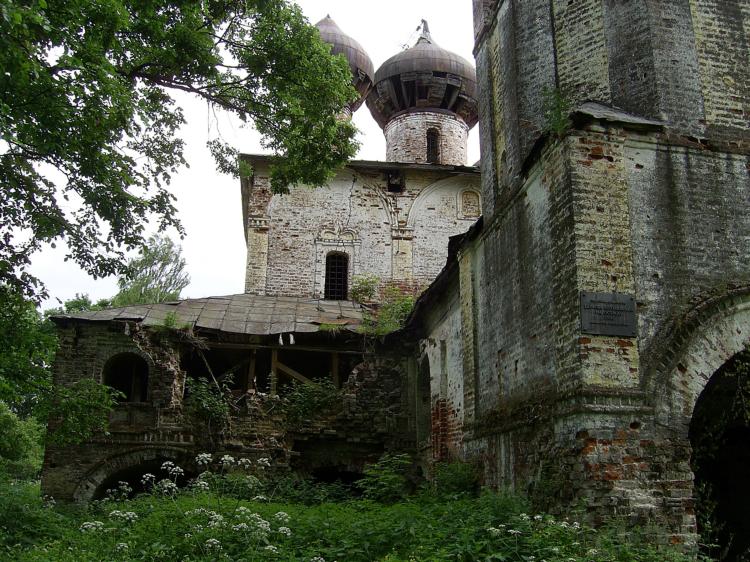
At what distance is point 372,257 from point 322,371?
3365 mm

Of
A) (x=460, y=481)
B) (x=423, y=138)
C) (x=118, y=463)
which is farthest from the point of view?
(x=423, y=138)

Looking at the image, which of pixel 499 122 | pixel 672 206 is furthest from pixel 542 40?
pixel 672 206

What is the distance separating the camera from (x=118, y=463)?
14391mm

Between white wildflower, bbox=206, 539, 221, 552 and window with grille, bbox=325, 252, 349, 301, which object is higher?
window with grille, bbox=325, 252, 349, 301

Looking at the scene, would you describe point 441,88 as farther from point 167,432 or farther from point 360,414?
point 167,432

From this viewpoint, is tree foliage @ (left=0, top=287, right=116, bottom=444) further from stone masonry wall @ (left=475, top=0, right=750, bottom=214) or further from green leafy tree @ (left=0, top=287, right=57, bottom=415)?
stone masonry wall @ (left=475, top=0, right=750, bottom=214)

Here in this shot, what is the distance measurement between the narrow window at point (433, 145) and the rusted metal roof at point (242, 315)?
251 inches

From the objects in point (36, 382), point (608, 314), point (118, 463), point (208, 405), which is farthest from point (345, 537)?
point (118, 463)

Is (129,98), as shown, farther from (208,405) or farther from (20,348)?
(208,405)

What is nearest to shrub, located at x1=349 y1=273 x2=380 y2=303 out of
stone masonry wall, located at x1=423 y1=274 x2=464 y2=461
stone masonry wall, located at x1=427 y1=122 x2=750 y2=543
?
stone masonry wall, located at x1=423 y1=274 x2=464 y2=461

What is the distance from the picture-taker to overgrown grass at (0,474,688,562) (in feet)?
19.9

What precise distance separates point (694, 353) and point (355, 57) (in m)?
18.1

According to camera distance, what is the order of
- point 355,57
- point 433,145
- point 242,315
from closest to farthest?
1. point 242,315
2. point 433,145
3. point 355,57

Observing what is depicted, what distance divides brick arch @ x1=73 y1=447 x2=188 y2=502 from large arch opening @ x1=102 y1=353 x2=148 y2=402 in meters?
1.73
